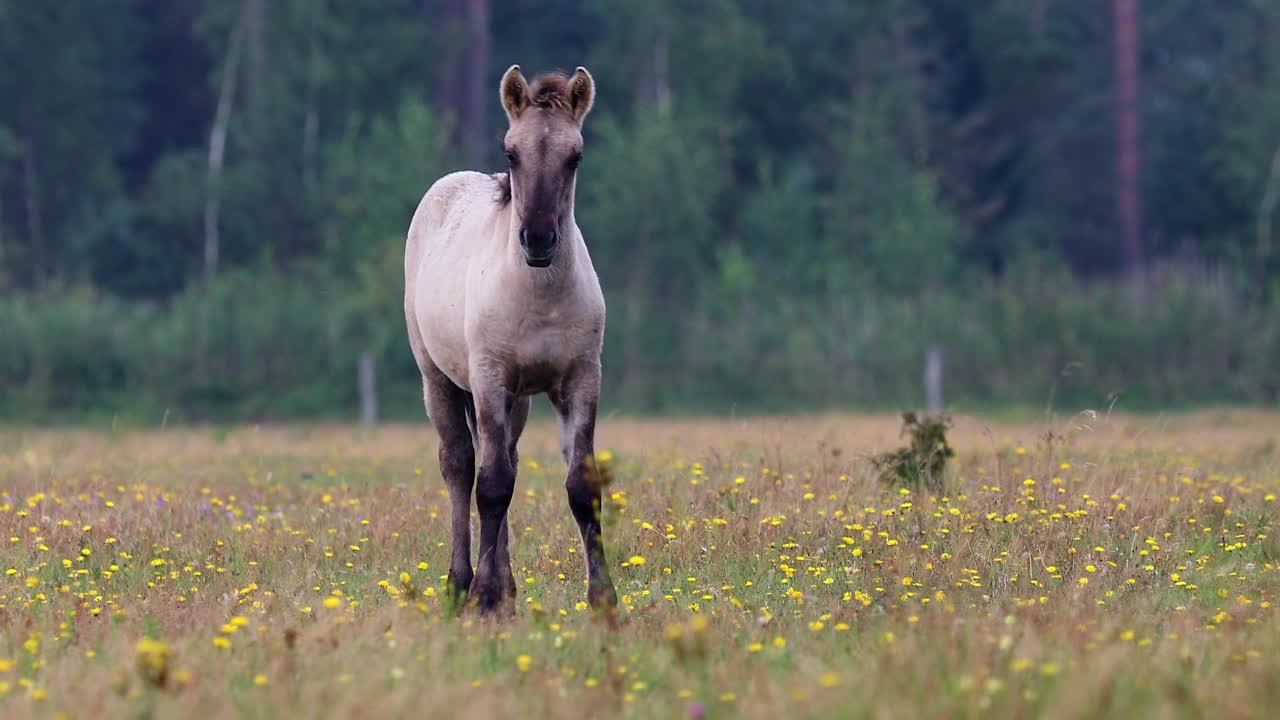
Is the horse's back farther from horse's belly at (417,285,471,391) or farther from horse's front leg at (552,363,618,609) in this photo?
horse's front leg at (552,363,618,609)

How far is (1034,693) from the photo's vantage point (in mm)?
4855

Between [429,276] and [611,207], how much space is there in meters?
32.0

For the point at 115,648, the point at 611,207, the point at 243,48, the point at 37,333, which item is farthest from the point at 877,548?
the point at 243,48

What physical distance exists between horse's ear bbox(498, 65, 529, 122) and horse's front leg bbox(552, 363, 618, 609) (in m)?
1.30

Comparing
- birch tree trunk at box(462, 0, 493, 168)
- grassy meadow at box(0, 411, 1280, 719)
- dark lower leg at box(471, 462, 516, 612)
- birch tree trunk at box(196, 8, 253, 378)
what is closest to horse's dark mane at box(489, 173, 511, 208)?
dark lower leg at box(471, 462, 516, 612)

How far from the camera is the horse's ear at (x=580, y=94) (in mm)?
7508

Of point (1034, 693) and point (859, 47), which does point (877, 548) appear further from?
point (859, 47)

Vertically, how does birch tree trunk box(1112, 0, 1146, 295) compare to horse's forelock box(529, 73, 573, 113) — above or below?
above

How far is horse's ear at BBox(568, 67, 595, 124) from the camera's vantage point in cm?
751

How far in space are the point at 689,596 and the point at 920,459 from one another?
3615 millimetres

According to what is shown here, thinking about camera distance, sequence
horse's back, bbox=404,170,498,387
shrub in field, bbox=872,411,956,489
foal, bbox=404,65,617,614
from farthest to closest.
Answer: shrub in field, bbox=872,411,956,489, horse's back, bbox=404,170,498,387, foal, bbox=404,65,617,614

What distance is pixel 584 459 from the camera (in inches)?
290

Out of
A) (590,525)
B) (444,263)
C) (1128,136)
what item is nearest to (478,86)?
(1128,136)

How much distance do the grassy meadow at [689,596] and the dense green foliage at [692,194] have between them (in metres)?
19.7
